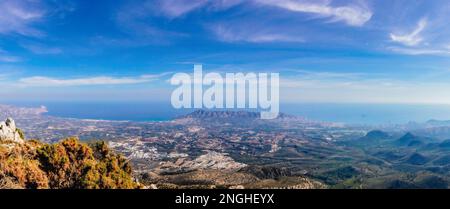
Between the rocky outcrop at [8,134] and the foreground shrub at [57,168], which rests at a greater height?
the rocky outcrop at [8,134]

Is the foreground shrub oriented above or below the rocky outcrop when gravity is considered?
below

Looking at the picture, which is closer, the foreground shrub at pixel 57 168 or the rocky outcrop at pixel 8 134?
the foreground shrub at pixel 57 168

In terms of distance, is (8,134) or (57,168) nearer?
(57,168)

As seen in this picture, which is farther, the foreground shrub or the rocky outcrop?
the rocky outcrop

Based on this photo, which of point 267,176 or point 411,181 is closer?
point 267,176

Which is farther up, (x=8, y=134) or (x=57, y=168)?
(x=8, y=134)

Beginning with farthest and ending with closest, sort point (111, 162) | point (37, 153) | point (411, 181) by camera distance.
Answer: point (411, 181) < point (111, 162) < point (37, 153)

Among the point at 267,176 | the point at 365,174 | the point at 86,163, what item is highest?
the point at 86,163
